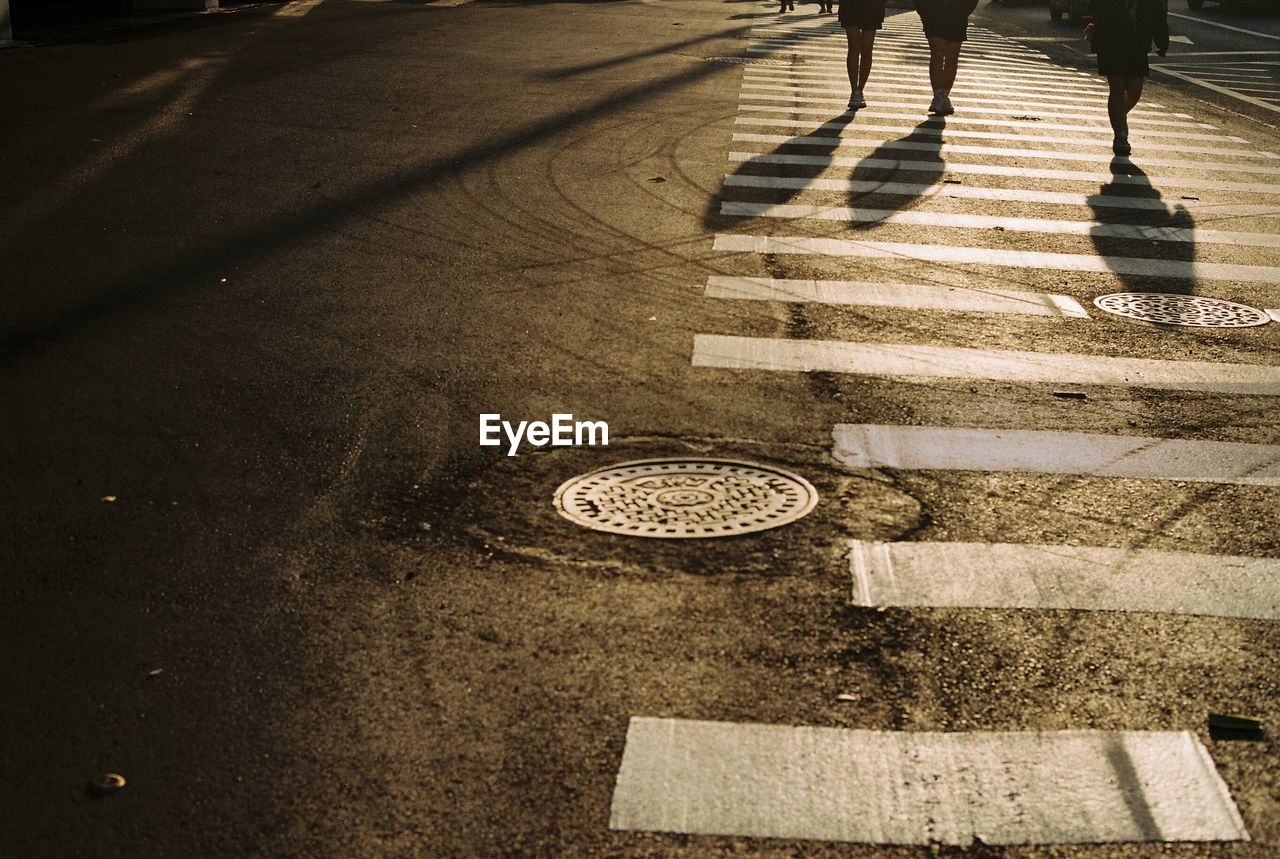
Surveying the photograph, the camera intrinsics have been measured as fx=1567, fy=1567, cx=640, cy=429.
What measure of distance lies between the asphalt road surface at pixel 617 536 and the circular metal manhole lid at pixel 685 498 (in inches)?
4.4

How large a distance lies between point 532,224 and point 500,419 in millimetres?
4173

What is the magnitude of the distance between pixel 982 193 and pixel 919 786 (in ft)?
32.0

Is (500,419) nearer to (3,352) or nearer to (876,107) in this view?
(3,352)

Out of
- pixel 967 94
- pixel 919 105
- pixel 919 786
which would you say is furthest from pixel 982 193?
pixel 919 786

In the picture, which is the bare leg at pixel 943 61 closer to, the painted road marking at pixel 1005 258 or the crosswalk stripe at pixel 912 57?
the crosswalk stripe at pixel 912 57

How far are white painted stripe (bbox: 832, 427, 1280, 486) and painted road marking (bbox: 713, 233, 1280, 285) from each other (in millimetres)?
3615

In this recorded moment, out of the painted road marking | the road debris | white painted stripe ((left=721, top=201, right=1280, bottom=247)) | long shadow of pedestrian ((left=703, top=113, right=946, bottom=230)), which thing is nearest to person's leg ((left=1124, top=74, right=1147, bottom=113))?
long shadow of pedestrian ((left=703, top=113, right=946, bottom=230))

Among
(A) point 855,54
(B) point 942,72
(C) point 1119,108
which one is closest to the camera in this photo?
(C) point 1119,108

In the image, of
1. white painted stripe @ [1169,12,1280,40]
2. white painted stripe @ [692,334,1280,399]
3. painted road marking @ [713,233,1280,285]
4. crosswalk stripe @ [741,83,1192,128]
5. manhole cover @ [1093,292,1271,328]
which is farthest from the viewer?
white painted stripe @ [1169,12,1280,40]

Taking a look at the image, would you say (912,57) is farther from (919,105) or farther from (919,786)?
(919,786)

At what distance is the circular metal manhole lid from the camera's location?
5914 mm

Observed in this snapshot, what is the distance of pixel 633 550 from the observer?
5680mm

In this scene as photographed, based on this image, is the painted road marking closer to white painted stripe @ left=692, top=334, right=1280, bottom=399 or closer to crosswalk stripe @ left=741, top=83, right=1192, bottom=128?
white painted stripe @ left=692, top=334, right=1280, bottom=399

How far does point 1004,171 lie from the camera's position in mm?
14344
